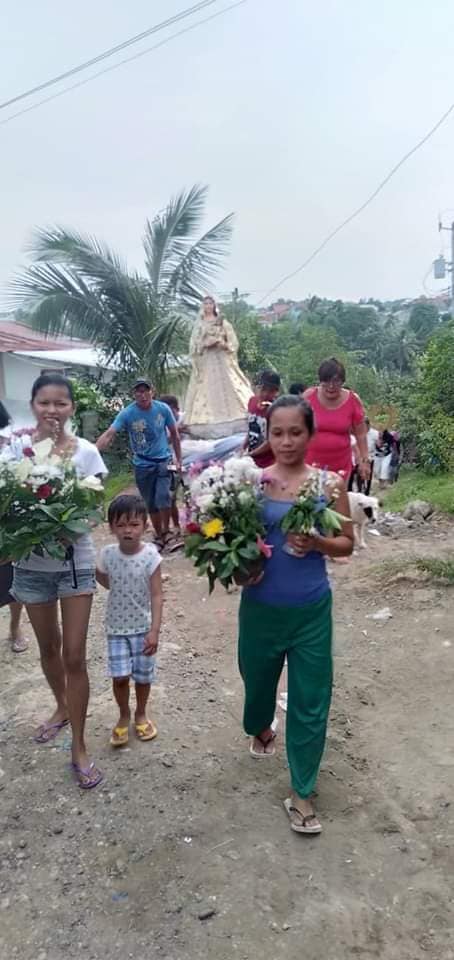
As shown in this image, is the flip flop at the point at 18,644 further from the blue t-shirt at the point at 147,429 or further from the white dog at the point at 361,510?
the white dog at the point at 361,510

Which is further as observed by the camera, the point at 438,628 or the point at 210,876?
the point at 438,628

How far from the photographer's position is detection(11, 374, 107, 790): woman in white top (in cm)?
280

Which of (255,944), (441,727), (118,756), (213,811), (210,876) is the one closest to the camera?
(255,944)

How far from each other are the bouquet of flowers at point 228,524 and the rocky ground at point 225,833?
3.45 feet

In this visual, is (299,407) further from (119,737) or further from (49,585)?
(119,737)

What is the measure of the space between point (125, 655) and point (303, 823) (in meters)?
1.05

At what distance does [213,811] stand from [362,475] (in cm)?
355

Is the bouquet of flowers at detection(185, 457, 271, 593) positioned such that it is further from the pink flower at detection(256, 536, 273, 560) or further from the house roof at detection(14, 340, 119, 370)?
the house roof at detection(14, 340, 119, 370)

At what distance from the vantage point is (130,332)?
10.8 metres

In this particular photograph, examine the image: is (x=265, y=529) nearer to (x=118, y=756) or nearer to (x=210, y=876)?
(x=210, y=876)

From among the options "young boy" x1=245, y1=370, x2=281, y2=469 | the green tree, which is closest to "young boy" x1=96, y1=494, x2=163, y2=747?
"young boy" x1=245, y1=370, x2=281, y2=469

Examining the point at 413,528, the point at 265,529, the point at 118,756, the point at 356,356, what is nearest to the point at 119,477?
the point at 413,528

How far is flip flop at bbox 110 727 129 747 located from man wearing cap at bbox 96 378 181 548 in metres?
3.14

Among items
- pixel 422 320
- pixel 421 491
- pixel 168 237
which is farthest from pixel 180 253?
pixel 422 320
